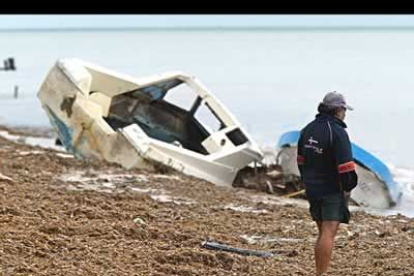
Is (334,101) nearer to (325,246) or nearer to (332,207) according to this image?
Result: (332,207)

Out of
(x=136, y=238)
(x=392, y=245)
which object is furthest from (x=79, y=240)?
(x=392, y=245)

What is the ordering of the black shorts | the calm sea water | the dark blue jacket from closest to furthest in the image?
the dark blue jacket
the black shorts
the calm sea water

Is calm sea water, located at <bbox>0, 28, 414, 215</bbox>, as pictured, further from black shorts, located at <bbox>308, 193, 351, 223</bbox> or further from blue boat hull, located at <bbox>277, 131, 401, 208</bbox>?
black shorts, located at <bbox>308, 193, 351, 223</bbox>

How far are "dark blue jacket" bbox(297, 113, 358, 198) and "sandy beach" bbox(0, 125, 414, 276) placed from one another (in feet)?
2.53

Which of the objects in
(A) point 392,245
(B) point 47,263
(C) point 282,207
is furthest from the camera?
(C) point 282,207

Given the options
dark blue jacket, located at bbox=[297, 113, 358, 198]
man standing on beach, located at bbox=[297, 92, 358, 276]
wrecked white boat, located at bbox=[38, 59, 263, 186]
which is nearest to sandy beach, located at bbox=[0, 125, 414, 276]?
man standing on beach, located at bbox=[297, 92, 358, 276]

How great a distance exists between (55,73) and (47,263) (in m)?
8.78

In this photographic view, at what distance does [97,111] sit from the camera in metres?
13.8

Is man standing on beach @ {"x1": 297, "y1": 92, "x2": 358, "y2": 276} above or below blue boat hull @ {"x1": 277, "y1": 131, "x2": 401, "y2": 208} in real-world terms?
above

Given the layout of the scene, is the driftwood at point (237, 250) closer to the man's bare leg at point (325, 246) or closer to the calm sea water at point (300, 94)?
the man's bare leg at point (325, 246)

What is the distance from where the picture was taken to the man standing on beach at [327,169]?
617 cm

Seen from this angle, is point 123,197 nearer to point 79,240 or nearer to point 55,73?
point 79,240

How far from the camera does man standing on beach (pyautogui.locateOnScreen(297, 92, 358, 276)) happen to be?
6.17 meters

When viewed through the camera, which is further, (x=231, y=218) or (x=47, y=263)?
(x=231, y=218)
